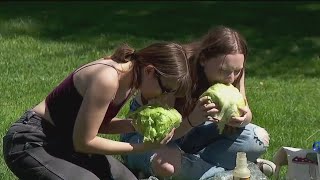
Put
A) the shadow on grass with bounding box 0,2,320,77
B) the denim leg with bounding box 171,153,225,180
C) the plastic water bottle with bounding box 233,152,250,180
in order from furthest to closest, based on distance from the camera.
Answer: the shadow on grass with bounding box 0,2,320,77 < the denim leg with bounding box 171,153,225,180 < the plastic water bottle with bounding box 233,152,250,180

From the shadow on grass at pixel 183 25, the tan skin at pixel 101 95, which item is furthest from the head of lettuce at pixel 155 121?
the shadow on grass at pixel 183 25

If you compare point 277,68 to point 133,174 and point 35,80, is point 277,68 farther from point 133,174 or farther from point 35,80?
point 133,174

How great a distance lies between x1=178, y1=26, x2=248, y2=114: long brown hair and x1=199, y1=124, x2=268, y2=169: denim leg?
44 cm

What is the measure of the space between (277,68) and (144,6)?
15.5ft

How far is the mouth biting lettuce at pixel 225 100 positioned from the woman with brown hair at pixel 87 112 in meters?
0.34

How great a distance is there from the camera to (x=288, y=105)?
22.2 ft

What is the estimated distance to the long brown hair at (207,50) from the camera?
428 centimetres

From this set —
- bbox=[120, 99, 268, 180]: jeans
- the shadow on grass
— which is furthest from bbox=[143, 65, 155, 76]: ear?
the shadow on grass

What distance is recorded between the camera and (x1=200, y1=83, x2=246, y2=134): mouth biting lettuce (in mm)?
4105

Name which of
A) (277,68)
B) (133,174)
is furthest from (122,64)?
(277,68)

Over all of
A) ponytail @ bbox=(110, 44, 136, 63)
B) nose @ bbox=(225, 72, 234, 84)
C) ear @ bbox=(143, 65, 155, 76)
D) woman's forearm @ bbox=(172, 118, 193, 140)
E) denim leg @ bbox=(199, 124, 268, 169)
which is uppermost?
ponytail @ bbox=(110, 44, 136, 63)

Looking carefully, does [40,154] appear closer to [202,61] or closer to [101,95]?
[101,95]

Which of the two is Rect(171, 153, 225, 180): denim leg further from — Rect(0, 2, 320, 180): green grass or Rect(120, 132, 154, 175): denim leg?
Rect(0, 2, 320, 180): green grass

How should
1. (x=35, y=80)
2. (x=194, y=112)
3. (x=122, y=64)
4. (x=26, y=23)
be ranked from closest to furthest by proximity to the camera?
1. (x=122, y=64)
2. (x=194, y=112)
3. (x=35, y=80)
4. (x=26, y=23)
